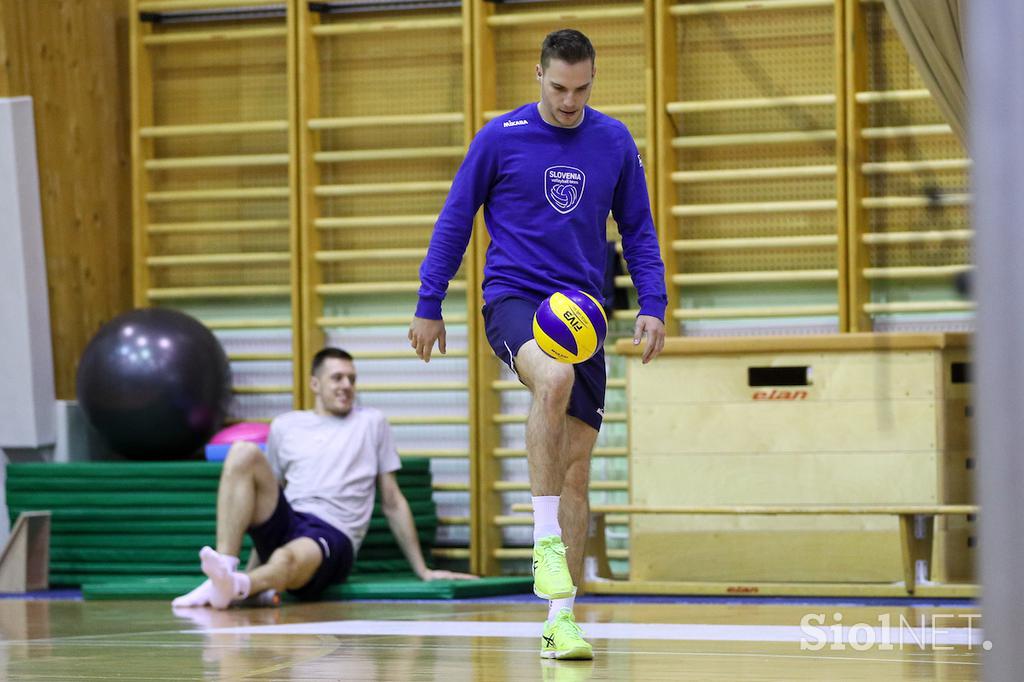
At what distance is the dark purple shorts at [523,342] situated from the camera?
309 centimetres

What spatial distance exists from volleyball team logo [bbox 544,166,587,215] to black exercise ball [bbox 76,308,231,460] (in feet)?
11.6

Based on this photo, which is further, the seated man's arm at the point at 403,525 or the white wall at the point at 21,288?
the white wall at the point at 21,288

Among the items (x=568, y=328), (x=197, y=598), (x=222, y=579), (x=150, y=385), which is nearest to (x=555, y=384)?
(x=568, y=328)

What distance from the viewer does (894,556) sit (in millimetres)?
5512

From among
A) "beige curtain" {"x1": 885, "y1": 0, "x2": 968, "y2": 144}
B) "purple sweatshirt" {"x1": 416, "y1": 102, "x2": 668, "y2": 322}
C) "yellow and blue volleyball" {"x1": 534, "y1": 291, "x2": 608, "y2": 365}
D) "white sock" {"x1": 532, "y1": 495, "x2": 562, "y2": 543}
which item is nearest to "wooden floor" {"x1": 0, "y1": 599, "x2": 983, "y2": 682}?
"white sock" {"x1": 532, "y1": 495, "x2": 562, "y2": 543}

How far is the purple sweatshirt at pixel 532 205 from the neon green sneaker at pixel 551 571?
555 millimetres

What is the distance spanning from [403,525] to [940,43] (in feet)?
8.81

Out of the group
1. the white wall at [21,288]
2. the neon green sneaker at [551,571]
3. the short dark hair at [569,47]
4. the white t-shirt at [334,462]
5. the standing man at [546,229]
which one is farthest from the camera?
the white wall at [21,288]

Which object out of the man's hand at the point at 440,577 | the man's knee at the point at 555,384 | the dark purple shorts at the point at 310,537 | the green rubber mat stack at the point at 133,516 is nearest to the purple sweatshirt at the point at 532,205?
the man's knee at the point at 555,384

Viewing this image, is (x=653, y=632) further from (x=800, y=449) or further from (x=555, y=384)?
(x=800, y=449)

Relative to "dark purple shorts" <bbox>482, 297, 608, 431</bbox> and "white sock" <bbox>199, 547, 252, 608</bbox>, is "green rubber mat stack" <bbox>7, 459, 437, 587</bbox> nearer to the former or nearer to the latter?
"white sock" <bbox>199, 547, 252, 608</bbox>

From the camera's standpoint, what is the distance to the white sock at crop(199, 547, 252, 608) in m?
4.65

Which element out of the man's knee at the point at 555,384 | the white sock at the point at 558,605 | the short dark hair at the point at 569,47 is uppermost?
the short dark hair at the point at 569,47
